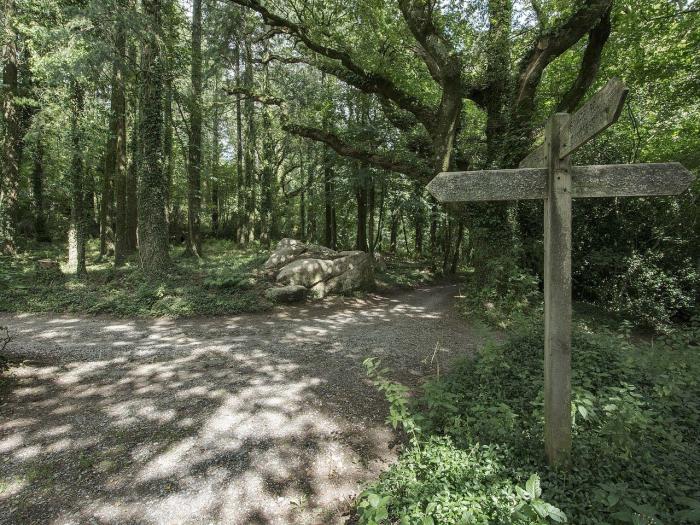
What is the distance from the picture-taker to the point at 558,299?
8.80 ft

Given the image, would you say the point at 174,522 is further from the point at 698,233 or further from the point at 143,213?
the point at 698,233

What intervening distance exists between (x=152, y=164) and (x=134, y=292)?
13.0 feet

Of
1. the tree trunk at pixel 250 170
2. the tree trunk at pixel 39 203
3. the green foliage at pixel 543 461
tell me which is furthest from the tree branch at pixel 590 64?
the tree trunk at pixel 39 203

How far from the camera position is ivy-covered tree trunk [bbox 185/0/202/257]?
39.8 feet

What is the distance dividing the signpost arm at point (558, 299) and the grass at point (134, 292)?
26.4 ft

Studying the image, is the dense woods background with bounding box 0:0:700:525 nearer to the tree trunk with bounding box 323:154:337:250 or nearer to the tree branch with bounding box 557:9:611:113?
the tree branch with bounding box 557:9:611:113

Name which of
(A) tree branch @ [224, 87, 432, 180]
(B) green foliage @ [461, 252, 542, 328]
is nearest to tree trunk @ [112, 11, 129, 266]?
(A) tree branch @ [224, 87, 432, 180]

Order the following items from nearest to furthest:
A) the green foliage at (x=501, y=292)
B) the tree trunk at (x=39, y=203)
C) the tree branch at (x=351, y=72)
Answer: the green foliage at (x=501, y=292) → the tree branch at (x=351, y=72) → the tree trunk at (x=39, y=203)

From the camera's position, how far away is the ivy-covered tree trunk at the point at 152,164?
10312 mm

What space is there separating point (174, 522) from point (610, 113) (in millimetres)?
4185

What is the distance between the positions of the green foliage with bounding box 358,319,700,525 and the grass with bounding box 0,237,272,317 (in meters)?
7.26

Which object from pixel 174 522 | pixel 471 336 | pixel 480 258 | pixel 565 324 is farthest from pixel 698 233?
pixel 174 522

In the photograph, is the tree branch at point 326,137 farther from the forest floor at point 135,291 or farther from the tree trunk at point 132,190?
the forest floor at point 135,291

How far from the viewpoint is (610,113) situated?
2.12 metres
